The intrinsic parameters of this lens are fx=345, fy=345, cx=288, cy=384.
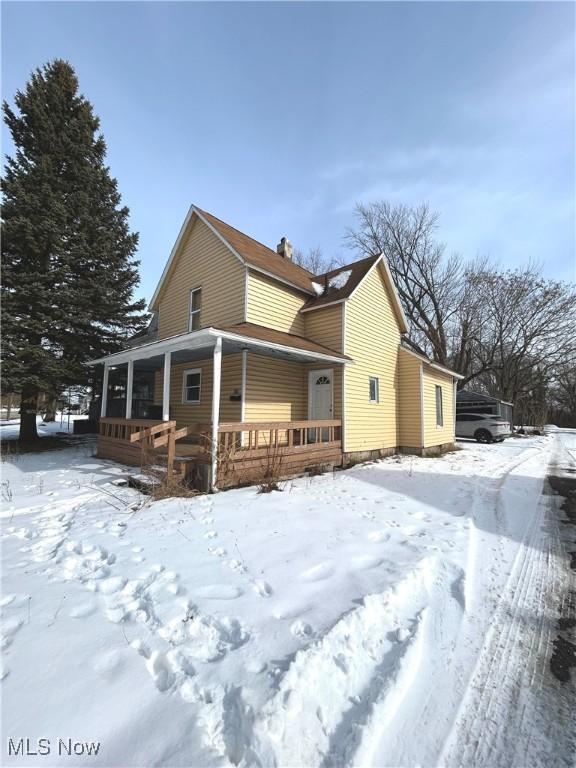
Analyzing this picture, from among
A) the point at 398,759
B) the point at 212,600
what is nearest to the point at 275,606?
the point at 212,600

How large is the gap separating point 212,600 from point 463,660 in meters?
2.01

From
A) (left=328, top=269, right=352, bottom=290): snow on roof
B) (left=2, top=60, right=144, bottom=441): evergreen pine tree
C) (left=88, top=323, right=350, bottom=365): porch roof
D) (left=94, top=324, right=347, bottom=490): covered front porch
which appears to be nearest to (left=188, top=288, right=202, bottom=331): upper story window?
(left=94, top=324, right=347, bottom=490): covered front porch

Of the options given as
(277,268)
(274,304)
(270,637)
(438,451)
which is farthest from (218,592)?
(438,451)

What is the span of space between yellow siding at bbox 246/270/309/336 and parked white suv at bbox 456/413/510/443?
1474cm

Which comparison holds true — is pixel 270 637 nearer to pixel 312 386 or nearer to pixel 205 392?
pixel 312 386

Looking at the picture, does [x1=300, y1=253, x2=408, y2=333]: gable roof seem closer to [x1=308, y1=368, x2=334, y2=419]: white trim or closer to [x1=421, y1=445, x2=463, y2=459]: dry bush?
[x1=308, y1=368, x2=334, y2=419]: white trim

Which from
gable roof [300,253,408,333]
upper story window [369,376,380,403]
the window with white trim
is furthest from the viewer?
upper story window [369,376,380,403]

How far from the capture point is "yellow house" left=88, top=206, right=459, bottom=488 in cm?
948

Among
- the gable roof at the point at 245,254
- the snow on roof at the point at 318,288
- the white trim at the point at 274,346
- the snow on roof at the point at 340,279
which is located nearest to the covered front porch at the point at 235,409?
the white trim at the point at 274,346

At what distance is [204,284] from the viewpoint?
39.8 ft

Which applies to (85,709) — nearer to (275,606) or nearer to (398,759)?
(275,606)

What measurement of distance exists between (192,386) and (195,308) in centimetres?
286

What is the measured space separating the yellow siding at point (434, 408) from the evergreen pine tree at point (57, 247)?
13.2 m

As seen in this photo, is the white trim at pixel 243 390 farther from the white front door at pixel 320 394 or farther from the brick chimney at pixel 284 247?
the brick chimney at pixel 284 247
